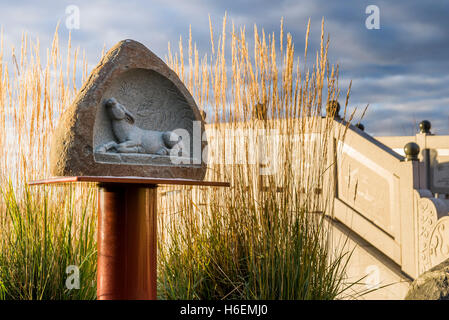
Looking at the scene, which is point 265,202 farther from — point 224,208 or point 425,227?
point 425,227

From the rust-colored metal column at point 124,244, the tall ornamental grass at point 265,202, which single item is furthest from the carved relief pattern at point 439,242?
the rust-colored metal column at point 124,244

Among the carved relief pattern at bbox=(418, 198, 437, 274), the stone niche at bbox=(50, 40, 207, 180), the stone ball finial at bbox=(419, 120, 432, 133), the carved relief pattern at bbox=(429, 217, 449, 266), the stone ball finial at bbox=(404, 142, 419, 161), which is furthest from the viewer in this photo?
the stone ball finial at bbox=(419, 120, 432, 133)

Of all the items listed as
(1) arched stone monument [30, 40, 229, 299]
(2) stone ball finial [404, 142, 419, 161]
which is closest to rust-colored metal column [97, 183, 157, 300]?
(1) arched stone monument [30, 40, 229, 299]

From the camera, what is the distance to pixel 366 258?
14.1ft

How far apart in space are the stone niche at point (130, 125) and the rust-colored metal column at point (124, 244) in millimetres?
106

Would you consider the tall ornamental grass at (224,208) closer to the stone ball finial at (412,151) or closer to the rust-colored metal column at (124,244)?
the rust-colored metal column at (124,244)

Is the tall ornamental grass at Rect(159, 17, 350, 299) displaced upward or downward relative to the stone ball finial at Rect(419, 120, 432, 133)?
downward

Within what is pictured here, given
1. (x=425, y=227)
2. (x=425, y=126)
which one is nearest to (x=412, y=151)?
(x=425, y=227)

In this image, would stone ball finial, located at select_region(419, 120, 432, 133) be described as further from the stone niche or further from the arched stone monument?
the arched stone monument

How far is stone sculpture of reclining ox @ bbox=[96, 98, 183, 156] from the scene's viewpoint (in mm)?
1973

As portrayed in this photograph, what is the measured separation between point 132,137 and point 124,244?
18.1 inches

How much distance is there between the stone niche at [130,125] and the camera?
6.18ft
